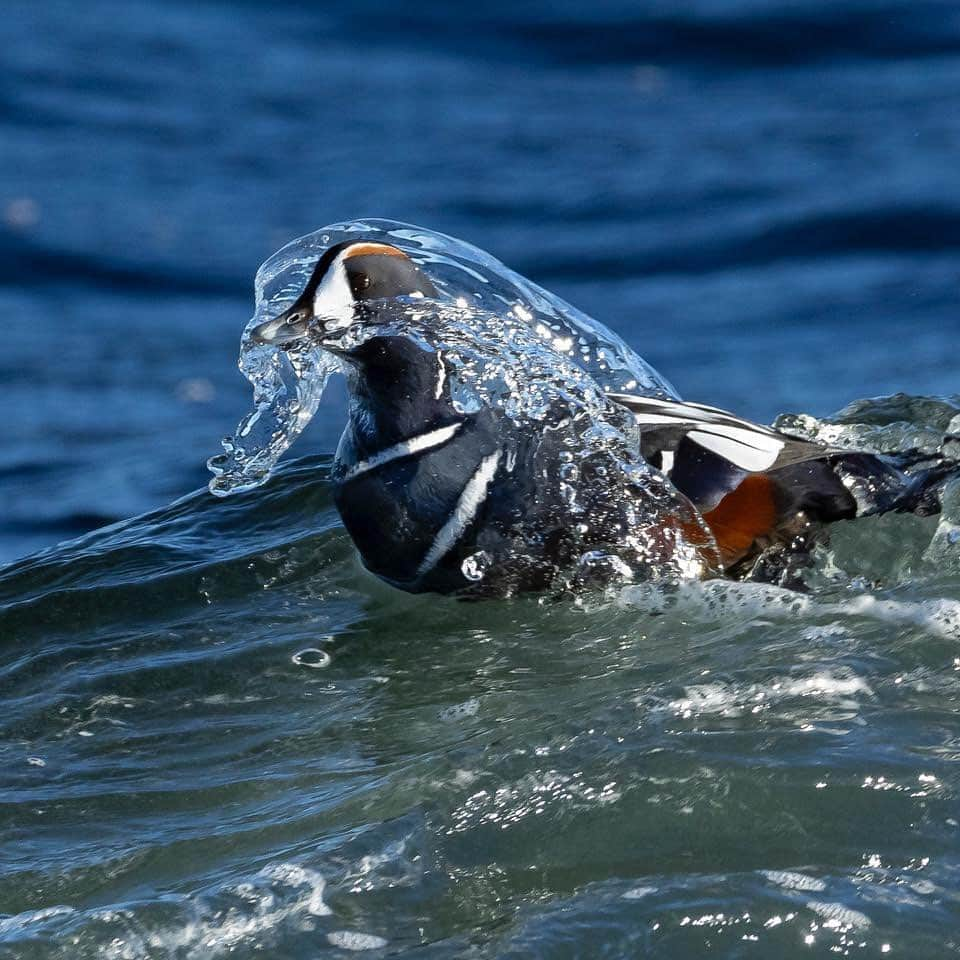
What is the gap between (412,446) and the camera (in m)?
Answer: 4.42

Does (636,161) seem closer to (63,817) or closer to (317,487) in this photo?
(317,487)

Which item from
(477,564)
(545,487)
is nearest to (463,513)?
(477,564)

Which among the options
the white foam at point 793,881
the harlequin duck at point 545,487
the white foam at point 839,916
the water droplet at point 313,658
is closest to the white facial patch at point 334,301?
the harlequin duck at point 545,487

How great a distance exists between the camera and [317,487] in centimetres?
582

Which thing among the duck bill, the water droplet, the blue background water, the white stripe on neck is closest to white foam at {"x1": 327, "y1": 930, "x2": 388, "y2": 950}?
the water droplet

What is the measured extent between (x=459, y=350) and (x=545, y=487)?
51 cm

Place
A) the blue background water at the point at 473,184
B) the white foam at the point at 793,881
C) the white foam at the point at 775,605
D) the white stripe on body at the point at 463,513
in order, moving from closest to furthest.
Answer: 1. the white foam at the point at 793,881
2. the white foam at the point at 775,605
3. the white stripe on body at the point at 463,513
4. the blue background water at the point at 473,184

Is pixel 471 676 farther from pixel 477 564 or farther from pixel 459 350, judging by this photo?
pixel 459 350

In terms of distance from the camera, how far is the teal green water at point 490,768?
9.66 feet

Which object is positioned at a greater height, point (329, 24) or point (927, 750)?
point (329, 24)

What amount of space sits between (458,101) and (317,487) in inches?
380

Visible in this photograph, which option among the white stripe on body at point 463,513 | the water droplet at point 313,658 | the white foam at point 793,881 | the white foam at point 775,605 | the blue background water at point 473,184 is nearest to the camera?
the white foam at point 793,881

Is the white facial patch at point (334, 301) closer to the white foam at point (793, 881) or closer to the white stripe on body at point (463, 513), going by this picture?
the white stripe on body at point (463, 513)

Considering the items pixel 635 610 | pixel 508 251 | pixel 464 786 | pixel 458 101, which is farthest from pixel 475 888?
pixel 458 101
